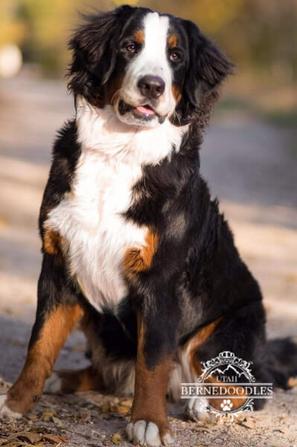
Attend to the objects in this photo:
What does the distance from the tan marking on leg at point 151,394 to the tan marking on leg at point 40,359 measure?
1.85 ft

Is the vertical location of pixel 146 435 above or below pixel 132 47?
below

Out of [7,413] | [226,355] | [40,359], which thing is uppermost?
[226,355]

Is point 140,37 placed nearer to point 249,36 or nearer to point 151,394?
point 151,394

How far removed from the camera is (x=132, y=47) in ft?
17.7

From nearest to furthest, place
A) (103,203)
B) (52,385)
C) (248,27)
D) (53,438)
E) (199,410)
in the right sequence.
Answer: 1. (53,438)
2. (103,203)
3. (199,410)
4. (52,385)
5. (248,27)

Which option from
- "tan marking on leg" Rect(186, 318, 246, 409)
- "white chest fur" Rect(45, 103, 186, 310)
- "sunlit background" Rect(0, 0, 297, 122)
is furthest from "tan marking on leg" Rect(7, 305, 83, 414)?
"sunlit background" Rect(0, 0, 297, 122)

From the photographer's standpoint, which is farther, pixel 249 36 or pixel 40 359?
pixel 249 36

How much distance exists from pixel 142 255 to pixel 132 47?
1.20m

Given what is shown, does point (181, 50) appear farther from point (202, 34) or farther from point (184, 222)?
point (184, 222)

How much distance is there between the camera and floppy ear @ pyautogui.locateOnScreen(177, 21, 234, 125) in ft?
18.3

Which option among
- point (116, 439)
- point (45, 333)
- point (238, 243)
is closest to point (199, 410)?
point (116, 439)

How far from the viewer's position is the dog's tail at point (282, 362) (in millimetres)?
6225

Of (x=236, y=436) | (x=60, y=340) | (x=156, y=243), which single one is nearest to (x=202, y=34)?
(x=156, y=243)

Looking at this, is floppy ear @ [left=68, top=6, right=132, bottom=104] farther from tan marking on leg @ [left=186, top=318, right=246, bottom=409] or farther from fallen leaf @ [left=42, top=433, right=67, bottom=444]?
fallen leaf @ [left=42, top=433, right=67, bottom=444]
